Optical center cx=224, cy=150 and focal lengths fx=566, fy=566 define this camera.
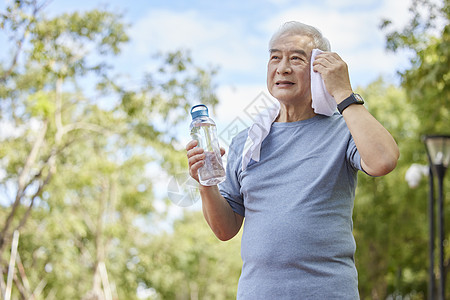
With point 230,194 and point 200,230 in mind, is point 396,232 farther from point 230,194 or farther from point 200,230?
point 230,194

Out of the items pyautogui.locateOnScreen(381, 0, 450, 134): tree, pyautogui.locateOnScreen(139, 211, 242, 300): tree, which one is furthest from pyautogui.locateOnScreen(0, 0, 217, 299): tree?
pyautogui.locateOnScreen(381, 0, 450, 134): tree

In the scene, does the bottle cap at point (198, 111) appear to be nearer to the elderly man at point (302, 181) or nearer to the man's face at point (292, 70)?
the elderly man at point (302, 181)

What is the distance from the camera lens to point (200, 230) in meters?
24.1

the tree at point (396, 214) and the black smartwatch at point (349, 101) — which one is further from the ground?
the tree at point (396, 214)

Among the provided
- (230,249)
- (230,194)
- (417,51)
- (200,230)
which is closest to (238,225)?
(230,194)

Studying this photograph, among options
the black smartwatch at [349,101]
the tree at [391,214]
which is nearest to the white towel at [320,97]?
the black smartwatch at [349,101]

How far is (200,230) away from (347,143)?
74.4ft

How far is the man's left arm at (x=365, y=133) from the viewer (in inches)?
59.9

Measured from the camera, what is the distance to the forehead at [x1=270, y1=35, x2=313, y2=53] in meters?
1.82

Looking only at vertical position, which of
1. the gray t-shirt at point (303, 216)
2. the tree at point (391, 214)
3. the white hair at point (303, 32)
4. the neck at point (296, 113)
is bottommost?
the gray t-shirt at point (303, 216)

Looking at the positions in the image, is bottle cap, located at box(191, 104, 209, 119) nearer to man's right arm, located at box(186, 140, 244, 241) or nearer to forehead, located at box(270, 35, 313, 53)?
man's right arm, located at box(186, 140, 244, 241)

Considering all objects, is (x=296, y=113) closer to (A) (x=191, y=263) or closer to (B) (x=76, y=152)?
(B) (x=76, y=152)

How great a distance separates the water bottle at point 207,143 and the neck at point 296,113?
251 mm

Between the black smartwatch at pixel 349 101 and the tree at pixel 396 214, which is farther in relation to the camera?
the tree at pixel 396 214
